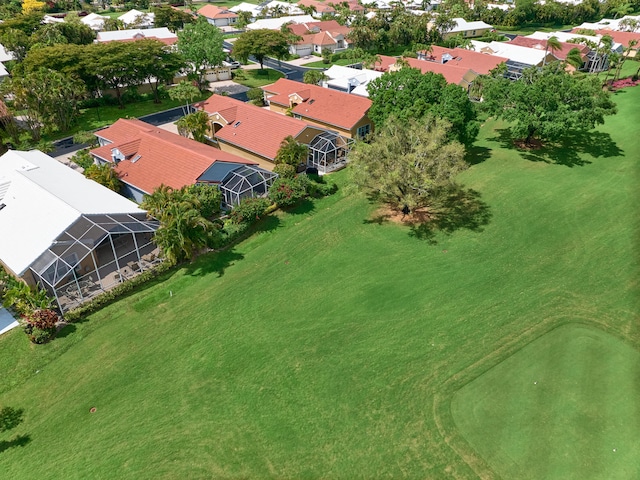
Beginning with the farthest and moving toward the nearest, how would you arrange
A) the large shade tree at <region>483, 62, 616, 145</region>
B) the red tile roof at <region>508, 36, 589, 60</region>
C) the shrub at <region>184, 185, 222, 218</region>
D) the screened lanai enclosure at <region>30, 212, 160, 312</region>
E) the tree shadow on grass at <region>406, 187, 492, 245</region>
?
1. the red tile roof at <region>508, 36, 589, 60</region>
2. the large shade tree at <region>483, 62, 616, 145</region>
3. the tree shadow on grass at <region>406, 187, 492, 245</region>
4. the shrub at <region>184, 185, 222, 218</region>
5. the screened lanai enclosure at <region>30, 212, 160, 312</region>

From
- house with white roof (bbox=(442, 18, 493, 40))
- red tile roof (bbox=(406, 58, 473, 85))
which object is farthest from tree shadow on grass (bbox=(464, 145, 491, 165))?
house with white roof (bbox=(442, 18, 493, 40))

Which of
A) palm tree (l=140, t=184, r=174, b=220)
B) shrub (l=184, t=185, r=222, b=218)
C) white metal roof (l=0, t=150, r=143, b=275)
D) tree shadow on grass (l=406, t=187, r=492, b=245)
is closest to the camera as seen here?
white metal roof (l=0, t=150, r=143, b=275)

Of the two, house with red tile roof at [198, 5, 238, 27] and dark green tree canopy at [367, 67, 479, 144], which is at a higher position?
house with red tile roof at [198, 5, 238, 27]

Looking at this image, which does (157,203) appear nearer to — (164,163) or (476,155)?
(164,163)

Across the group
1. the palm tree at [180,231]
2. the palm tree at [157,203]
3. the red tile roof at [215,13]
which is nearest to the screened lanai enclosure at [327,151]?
the palm tree at [180,231]

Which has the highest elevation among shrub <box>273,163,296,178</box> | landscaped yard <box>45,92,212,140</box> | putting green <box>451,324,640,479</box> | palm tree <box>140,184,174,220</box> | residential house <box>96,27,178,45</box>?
residential house <box>96,27,178,45</box>

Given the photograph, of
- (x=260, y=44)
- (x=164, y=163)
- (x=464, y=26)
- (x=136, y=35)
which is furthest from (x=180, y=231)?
(x=464, y=26)

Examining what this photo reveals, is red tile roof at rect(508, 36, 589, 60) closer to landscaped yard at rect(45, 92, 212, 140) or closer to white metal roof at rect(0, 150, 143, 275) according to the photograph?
landscaped yard at rect(45, 92, 212, 140)

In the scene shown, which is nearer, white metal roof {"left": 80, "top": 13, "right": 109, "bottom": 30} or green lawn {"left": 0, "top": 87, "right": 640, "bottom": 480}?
green lawn {"left": 0, "top": 87, "right": 640, "bottom": 480}
